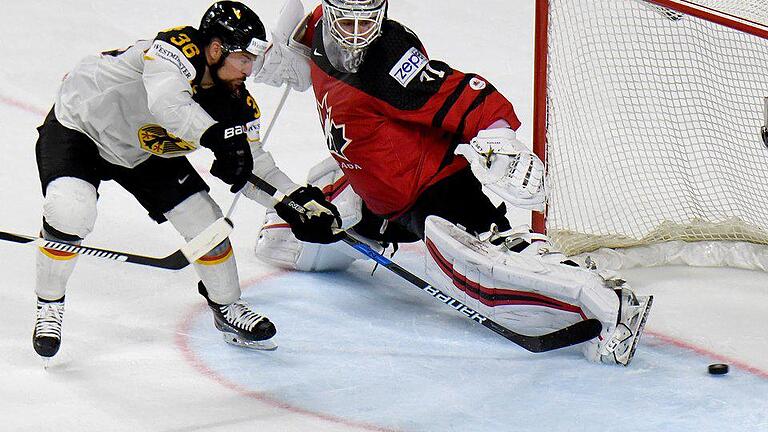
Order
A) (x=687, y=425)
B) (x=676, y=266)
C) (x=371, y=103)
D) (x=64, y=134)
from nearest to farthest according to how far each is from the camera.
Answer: (x=687, y=425)
(x=64, y=134)
(x=371, y=103)
(x=676, y=266)

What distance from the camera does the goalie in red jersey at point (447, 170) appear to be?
3.07m

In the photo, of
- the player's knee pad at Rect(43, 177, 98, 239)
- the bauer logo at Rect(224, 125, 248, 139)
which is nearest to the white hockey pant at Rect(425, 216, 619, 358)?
the bauer logo at Rect(224, 125, 248, 139)

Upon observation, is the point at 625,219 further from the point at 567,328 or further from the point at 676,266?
the point at 567,328

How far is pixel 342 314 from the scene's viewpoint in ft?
11.2

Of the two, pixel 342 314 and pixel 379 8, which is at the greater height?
pixel 379 8

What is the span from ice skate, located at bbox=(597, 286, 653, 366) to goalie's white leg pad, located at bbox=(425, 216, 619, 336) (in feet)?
0.14

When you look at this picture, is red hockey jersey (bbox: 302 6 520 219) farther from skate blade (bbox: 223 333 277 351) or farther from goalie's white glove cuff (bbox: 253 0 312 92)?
skate blade (bbox: 223 333 277 351)

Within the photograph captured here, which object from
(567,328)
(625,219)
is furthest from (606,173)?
(567,328)

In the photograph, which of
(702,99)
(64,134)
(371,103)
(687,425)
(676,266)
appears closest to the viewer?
(687,425)

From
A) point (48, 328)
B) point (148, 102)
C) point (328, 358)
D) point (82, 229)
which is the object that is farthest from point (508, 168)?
point (48, 328)

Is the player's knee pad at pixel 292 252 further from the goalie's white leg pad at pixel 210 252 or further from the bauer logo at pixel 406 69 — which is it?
the bauer logo at pixel 406 69

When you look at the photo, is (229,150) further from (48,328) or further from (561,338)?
(561,338)

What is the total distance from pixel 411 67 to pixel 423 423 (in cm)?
101

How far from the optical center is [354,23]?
10.2ft
